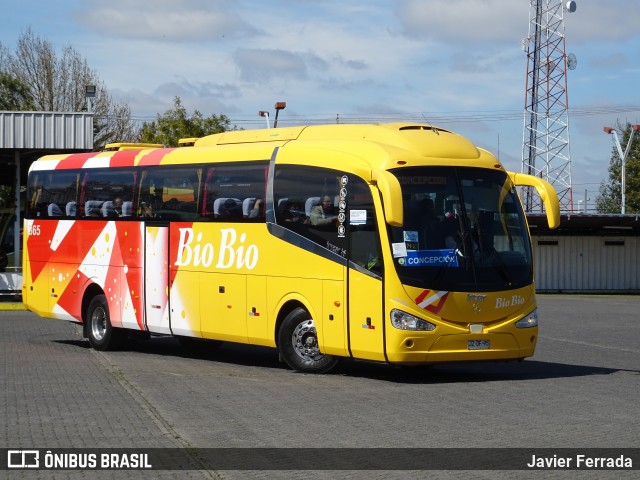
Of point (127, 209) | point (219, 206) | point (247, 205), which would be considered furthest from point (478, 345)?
point (127, 209)

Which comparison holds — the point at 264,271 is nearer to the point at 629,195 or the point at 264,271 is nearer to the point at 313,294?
the point at 313,294

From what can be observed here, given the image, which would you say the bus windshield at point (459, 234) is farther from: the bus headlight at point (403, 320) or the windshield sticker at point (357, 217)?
the windshield sticker at point (357, 217)

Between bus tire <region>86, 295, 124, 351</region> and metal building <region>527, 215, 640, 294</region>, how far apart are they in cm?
3643

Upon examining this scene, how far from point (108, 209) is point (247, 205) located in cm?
394

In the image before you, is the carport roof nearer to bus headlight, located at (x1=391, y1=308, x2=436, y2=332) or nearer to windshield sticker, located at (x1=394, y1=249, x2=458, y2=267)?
windshield sticker, located at (x1=394, y1=249, x2=458, y2=267)

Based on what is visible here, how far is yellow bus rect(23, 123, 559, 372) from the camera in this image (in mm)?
15539

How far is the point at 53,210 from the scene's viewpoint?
73.5ft

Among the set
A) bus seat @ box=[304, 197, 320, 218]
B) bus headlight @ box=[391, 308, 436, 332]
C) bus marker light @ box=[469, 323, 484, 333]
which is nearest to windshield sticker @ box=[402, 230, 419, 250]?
bus headlight @ box=[391, 308, 436, 332]

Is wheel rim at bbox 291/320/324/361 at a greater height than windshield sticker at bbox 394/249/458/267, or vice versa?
windshield sticker at bbox 394/249/458/267

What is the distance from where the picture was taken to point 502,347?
629 inches

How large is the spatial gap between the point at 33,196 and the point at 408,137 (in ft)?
31.0

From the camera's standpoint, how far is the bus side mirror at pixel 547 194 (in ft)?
54.7

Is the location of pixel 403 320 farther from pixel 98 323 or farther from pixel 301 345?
pixel 98 323

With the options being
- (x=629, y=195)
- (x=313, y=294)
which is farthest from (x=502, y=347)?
(x=629, y=195)
